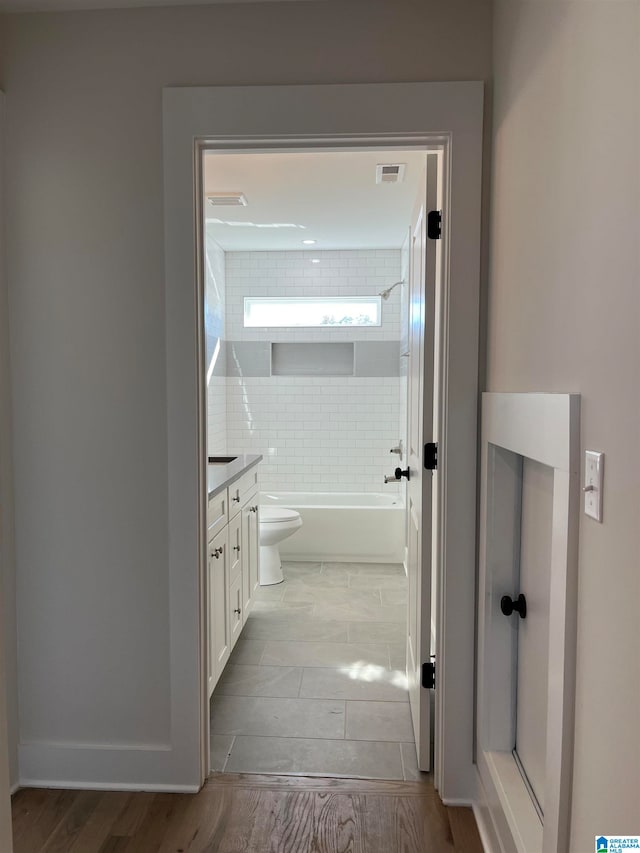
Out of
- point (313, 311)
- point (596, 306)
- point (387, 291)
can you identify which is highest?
point (387, 291)

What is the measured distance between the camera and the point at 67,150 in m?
2.10

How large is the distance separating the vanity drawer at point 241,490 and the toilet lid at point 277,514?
63cm

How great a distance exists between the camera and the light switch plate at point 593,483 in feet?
3.61

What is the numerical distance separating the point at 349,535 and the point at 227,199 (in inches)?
104

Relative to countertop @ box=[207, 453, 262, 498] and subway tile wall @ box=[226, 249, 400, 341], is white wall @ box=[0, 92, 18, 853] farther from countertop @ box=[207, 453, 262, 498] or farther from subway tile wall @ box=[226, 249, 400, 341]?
subway tile wall @ box=[226, 249, 400, 341]

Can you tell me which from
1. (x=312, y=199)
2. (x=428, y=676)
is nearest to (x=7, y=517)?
(x=428, y=676)

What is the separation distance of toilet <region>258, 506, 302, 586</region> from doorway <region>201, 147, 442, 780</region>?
5 centimetres

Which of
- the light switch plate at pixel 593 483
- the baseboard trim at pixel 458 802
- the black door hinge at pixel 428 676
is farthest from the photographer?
the black door hinge at pixel 428 676

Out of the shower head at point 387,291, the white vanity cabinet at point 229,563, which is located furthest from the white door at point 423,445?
the shower head at point 387,291

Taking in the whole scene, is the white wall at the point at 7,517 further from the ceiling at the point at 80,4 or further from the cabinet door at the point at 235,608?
the cabinet door at the point at 235,608

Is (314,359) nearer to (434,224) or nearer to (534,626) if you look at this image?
(434,224)

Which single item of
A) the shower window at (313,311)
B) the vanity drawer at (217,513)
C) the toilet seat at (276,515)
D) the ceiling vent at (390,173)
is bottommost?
the toilet seat at (276,515)

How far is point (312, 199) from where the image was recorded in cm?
404

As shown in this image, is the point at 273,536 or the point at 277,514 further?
the point at 277,514
